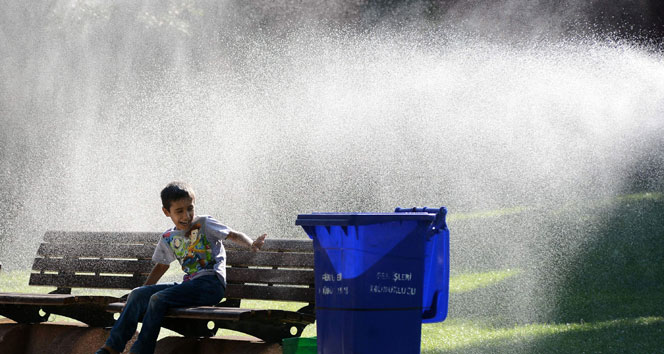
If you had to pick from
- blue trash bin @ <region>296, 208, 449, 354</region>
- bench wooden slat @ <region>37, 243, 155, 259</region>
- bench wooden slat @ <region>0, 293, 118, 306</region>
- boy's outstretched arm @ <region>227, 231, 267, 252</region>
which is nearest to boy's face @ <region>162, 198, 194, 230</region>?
boy's outstretched arm @ <region>227, 231, 267, 252</region>

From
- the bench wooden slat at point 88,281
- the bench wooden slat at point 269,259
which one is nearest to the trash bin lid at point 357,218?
the bench wooden slat at point 269,259

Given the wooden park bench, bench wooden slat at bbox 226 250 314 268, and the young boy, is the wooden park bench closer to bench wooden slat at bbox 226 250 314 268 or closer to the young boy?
bench wooden slat at bbox 226 250 314 268

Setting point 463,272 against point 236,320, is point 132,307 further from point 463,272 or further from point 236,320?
point 463,272

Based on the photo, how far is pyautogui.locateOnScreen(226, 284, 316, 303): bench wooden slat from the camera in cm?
552

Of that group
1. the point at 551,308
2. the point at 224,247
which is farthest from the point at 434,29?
the point at 224,247

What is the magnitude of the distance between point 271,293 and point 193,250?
22.5 inches

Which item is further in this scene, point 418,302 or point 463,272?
point 463,272

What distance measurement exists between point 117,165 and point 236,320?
1204cm

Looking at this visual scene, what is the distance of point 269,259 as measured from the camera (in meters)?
5.78

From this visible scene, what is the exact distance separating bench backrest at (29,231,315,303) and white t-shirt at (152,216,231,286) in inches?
12.8

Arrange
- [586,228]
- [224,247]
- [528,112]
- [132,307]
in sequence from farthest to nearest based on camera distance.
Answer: [528,112] < [586,228] < [224,247] < [132,307]

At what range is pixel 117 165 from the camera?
16.4 m

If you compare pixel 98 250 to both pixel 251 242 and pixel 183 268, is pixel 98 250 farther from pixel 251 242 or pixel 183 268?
pixel 251 242

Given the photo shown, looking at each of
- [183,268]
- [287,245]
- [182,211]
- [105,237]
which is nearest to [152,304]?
[183,268]
